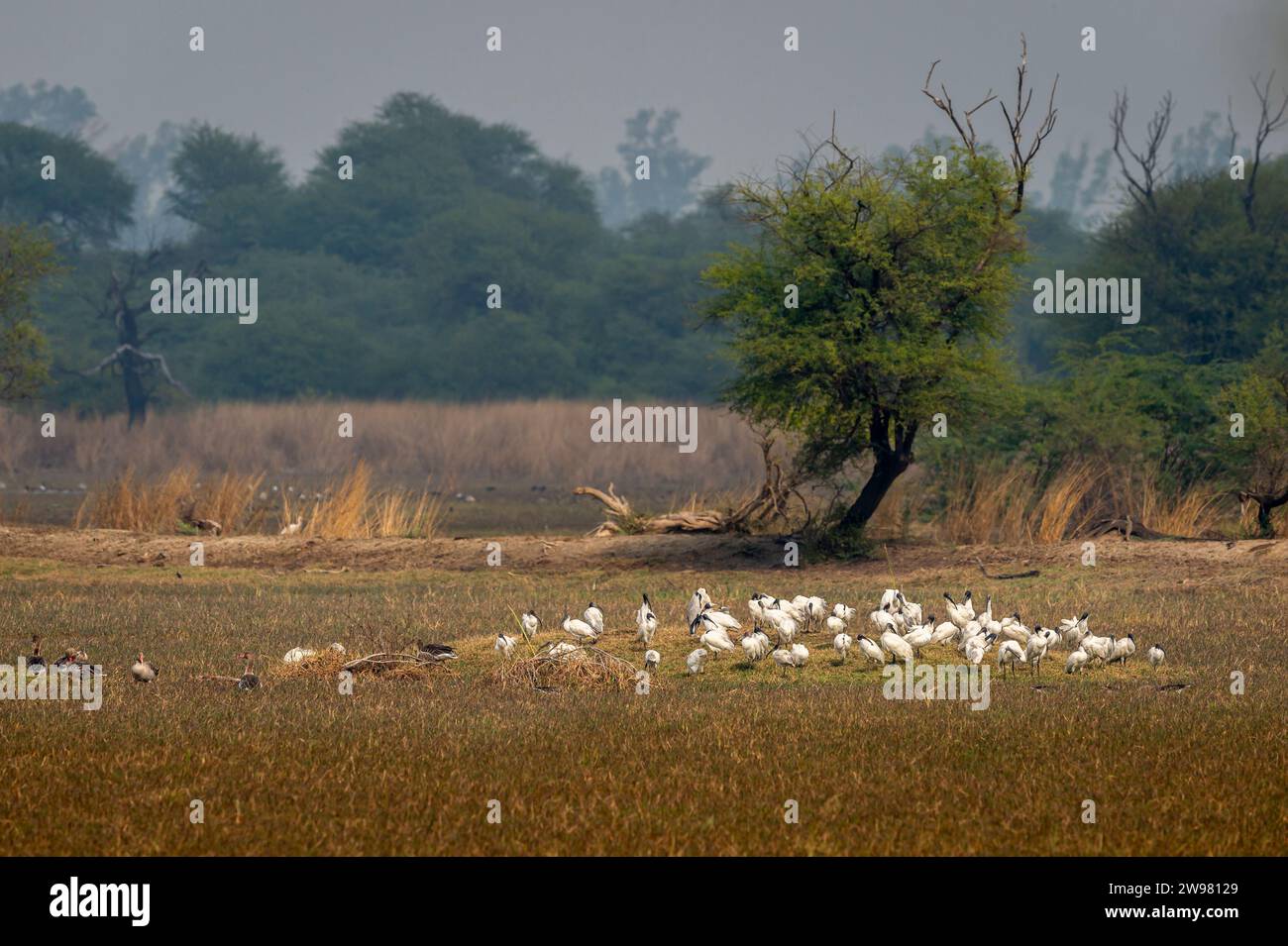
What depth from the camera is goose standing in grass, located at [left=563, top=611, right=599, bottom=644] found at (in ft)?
52.2

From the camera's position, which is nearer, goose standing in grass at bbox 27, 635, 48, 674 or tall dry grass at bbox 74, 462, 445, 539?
goose standing in grass at bbox 27, 635, 48, 674

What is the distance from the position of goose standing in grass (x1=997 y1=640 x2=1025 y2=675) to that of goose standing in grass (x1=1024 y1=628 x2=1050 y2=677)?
0.22ft

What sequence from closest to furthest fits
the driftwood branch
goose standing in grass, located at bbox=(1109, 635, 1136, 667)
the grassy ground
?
the grassy ground
goose standing in grass, located at bbox=(1109, 635, 1136, 667)
the driftwood branch

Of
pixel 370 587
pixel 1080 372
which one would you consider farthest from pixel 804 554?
pixel 1080 372

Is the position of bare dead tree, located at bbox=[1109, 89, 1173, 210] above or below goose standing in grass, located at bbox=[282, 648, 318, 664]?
above

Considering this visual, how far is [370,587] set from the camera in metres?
23.4

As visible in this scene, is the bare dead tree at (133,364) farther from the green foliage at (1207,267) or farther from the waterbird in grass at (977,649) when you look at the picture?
the waterbird in grass at (977,649)

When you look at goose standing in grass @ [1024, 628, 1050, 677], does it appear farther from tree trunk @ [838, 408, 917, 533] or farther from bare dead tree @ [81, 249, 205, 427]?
bare dead tree @ [81, 249, 205, 427]

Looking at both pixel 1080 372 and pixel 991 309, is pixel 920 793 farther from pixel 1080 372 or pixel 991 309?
pixel 1080 372

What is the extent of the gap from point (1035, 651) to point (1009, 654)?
23cm

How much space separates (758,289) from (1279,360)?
1365cm

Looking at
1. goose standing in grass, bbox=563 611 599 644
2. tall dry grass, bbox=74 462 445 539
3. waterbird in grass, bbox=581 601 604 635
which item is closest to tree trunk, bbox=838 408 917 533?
tall dry grass, bbox=74 462 445 539

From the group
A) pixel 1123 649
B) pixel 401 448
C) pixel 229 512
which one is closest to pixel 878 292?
pixel 1123 649
